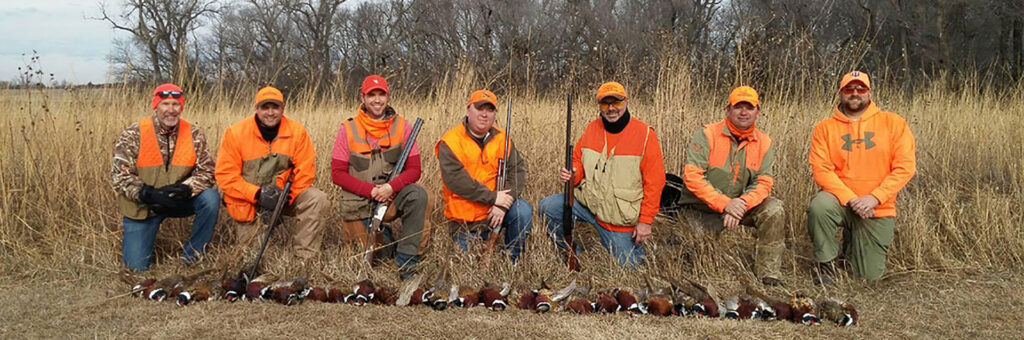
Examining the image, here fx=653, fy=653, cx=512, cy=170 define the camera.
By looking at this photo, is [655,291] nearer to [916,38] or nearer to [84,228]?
[84,228]

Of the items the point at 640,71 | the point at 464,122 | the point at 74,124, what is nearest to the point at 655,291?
the point at 464,122

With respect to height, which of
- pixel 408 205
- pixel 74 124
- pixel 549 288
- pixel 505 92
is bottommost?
pixel 549 288

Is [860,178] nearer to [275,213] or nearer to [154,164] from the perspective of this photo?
[275,213]

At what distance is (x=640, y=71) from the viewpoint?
6.79m

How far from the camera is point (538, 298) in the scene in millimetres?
3979

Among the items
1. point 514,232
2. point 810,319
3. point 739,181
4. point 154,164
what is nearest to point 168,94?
point 154,164

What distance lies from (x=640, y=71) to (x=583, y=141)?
2350 millimetres

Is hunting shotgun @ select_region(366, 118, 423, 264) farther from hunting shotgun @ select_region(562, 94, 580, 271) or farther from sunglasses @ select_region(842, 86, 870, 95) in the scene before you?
sunglasses @ select_region(842, 86, 870, 95)

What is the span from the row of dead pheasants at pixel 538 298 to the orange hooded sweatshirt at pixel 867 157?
0.94m

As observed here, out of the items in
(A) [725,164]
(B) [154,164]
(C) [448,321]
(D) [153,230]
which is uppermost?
(A) [725,164]

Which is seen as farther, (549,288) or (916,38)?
(916,38)

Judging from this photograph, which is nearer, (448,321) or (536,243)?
(448,321)

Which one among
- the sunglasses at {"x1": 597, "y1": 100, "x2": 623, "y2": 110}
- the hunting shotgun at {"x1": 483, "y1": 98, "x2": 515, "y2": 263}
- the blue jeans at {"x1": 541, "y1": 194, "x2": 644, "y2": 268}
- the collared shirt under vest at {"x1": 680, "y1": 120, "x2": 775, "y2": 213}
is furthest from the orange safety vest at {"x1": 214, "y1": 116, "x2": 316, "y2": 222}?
the collared shirt under vest at {"x1": 680, "y1": 120, "x2": 775, "y2": 213}

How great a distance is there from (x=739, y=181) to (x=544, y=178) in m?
1.91
